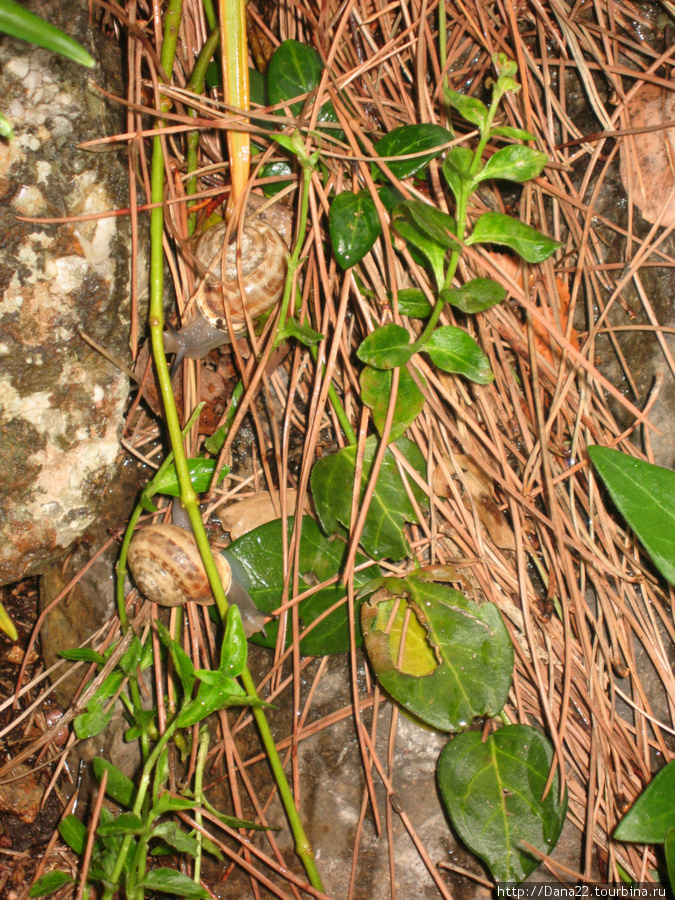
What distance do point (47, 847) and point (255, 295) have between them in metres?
1.93

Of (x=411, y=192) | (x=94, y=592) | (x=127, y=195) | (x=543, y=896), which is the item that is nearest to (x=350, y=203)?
(x=411, y=192)

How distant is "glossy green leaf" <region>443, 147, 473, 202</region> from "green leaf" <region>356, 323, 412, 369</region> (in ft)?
1.17

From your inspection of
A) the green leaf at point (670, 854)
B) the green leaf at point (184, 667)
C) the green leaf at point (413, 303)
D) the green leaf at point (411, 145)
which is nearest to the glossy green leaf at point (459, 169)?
the green leaf at point (411, 145)

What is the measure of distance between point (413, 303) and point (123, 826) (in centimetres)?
149

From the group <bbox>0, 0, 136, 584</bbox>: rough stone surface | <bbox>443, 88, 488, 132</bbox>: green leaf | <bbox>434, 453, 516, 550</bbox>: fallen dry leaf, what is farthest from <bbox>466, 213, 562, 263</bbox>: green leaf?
<bbox>0, 0, 136, 584</bbox>: rough stone surface

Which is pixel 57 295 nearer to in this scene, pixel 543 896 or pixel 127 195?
pixel 127 195

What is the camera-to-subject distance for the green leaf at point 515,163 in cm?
135

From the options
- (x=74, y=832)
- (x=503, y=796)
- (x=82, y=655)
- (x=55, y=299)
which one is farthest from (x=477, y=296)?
(x=74, y=832)

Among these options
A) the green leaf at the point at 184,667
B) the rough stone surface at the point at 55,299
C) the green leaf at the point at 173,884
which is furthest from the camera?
the rough stone surface at the point at 55,299

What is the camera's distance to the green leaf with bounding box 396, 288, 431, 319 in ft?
5.22

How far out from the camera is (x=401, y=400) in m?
1.55

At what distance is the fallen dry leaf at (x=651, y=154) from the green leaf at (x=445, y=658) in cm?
129

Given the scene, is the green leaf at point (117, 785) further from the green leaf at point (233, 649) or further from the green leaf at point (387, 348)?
the green leaf at point (387, 348)

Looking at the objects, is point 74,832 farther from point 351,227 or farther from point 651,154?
point 651,154
